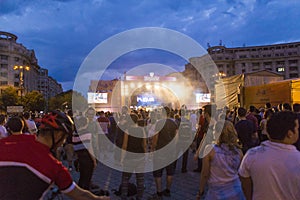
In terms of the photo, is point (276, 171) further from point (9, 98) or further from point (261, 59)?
point (261, 59)

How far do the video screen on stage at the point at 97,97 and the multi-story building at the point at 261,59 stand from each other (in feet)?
236

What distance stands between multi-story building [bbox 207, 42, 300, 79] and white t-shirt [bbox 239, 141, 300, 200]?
99233 millimetres

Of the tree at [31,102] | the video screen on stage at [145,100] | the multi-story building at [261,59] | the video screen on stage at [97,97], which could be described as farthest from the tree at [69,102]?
the multi-story building at [261,59]

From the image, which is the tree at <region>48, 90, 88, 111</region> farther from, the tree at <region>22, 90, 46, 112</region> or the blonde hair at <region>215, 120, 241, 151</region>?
the blonde hair at <region>215, 120, 241, 151</region>

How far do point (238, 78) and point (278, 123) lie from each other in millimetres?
15204

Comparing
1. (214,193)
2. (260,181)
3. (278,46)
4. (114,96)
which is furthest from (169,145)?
(278,46)

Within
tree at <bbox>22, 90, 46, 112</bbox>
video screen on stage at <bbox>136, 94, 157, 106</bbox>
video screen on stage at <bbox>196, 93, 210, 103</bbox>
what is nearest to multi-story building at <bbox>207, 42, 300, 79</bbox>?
tree at <bbox>22, 90, 46, 112</bbox>

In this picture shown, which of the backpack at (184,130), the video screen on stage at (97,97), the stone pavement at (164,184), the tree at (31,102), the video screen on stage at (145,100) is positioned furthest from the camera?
the tree at (31,102)

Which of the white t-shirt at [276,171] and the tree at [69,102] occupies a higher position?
the tree at [69,102]

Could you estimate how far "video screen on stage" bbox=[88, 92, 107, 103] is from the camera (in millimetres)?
32438

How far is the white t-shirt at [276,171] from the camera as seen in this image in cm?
226

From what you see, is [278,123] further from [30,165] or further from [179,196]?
[179,196]

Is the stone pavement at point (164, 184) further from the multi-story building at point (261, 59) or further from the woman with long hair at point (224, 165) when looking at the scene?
the multi-story building at point (261, 59)

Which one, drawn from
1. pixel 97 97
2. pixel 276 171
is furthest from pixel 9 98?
pixel 276 171
